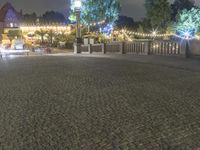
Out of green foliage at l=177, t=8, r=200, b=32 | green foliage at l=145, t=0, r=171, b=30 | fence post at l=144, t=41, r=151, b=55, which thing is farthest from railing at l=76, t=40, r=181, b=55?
green foliage at l=145, t=0, r=171, b=30

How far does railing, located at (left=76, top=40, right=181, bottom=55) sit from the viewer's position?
954 inches

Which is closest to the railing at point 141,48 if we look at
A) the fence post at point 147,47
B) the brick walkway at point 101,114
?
the fence post at point 147,47

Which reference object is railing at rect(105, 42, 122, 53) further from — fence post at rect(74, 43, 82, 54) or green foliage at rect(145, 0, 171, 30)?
green foliage at rect(145, 0, 171, 30)

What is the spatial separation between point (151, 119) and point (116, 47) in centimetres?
2380

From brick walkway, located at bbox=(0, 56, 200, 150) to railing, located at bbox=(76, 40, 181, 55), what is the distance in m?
11.2

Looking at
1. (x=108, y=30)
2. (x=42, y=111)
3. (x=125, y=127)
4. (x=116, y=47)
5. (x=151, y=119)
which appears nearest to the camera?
(x=125, y=127)

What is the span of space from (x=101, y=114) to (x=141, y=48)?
65.8 ft

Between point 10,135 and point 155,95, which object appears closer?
point 10,135

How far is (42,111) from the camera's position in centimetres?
813

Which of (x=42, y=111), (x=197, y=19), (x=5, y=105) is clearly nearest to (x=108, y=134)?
(x=42, y=111)

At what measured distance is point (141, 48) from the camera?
27.4 metres

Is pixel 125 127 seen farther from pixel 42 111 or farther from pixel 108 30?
pixel 108 30

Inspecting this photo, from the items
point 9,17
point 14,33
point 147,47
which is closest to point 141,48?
point 147,47

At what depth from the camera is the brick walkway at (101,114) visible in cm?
576
